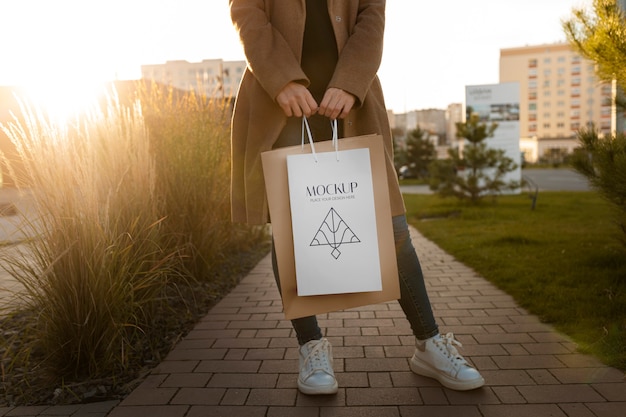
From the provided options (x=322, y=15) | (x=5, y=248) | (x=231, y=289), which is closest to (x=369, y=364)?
(x=322, y=15)

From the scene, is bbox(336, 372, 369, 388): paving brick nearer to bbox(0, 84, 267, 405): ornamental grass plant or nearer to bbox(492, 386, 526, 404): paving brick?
bbox(492, 386, 526, 404): paving brick

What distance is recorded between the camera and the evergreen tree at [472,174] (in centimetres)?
1153

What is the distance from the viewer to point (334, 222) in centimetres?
200

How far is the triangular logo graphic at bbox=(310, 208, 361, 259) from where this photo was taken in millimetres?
1994

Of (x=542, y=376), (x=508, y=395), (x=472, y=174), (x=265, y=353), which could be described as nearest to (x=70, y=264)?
(x=265, y=353)

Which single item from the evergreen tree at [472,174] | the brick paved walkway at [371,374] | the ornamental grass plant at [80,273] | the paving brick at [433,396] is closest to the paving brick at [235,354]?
the brick paved walkway at [371,374]

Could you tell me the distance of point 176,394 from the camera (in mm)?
2281

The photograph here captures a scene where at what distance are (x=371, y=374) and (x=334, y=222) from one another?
84 cm

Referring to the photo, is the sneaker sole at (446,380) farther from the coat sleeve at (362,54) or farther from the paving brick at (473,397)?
the coat sleeve at (362,54)

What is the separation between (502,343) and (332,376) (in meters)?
1.07

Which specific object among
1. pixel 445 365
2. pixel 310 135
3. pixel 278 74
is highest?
pixel 278 74

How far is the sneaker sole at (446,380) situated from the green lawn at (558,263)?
0.72 m

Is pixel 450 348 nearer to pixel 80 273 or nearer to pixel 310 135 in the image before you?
pixel 310 135

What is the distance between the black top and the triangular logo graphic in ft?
1.82
